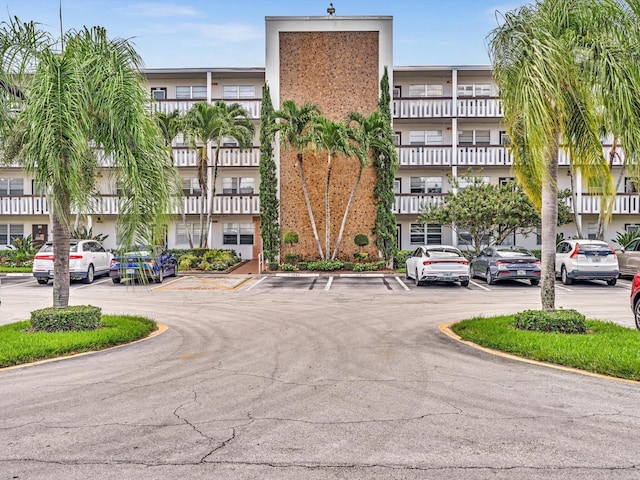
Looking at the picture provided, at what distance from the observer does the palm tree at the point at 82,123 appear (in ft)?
27.6

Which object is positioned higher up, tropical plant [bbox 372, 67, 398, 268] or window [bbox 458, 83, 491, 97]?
window [bbox 458, 83, 491, 97]

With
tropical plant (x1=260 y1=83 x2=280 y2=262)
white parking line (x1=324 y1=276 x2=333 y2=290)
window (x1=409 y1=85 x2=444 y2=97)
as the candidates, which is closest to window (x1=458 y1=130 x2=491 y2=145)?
window (x1=409 y1=85 x2=444 y2=97)

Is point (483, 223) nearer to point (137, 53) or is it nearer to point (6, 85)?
point (137, 53)

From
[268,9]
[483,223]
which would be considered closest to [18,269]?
A: [268,9]

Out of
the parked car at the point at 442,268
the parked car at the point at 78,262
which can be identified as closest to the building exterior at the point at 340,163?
the parked car at the point at 78,262

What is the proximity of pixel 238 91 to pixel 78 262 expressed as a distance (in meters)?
17.1

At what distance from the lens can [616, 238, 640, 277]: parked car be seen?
20.7m

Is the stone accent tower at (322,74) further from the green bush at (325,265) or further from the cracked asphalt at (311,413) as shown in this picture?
the cracked asphalt at (311,413)

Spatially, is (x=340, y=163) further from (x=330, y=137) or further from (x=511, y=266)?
(x=511, y=266)

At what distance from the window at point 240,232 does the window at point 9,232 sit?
1276 centimetres

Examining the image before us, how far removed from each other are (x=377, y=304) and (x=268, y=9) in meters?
20.9

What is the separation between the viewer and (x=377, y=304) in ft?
49.5

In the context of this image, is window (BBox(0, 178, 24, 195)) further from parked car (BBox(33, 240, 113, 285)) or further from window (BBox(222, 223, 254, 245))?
parked car (BBox(33, 240, 113, 285))

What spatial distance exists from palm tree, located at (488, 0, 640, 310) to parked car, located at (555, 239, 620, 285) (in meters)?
11.1
